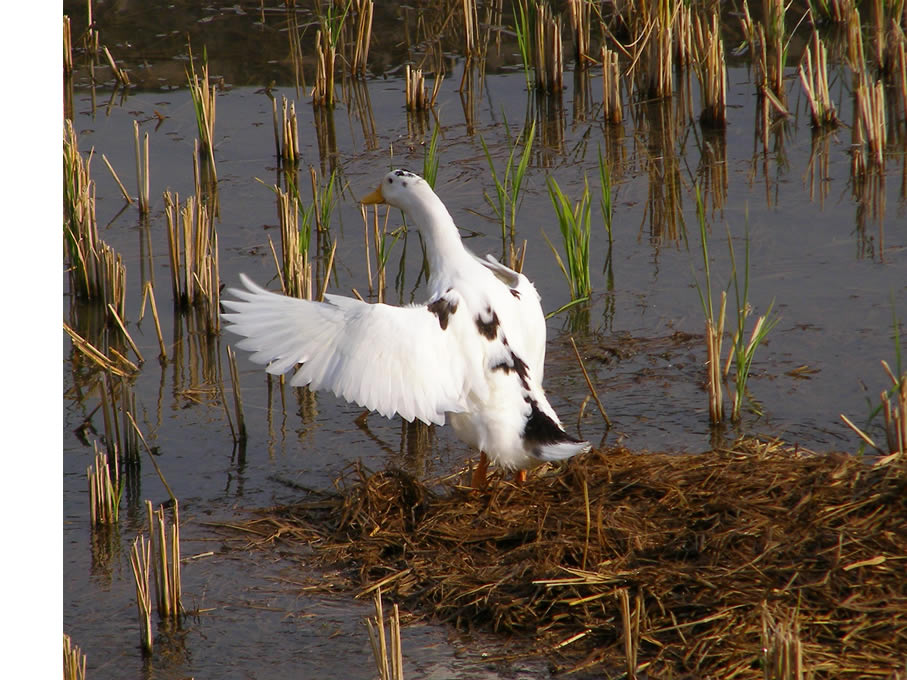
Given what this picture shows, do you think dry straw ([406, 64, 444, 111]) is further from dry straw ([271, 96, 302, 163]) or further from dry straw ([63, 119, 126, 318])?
dry straw ([63, 119, 126, 318])

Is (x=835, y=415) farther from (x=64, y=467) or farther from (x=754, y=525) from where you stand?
(x=64, y=467)

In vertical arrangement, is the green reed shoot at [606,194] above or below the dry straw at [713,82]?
below

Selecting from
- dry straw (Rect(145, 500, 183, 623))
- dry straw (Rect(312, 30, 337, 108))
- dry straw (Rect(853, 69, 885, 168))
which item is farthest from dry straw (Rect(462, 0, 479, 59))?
dry straw (Rect(145, 500, 183, 623))

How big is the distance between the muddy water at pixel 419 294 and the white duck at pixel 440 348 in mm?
703

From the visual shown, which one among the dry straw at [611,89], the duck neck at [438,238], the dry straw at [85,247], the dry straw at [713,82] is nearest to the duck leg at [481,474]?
the duck neck at [438,238]

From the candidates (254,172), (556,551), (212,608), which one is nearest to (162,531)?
(212,608)

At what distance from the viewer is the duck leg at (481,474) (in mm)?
4910

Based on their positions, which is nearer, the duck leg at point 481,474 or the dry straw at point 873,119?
the duck leg at point 481,474

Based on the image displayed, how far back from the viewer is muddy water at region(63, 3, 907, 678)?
172 inches

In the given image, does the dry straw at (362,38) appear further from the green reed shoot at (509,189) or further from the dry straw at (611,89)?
the dry straw at (611,89)

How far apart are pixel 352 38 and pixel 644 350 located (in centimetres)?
600

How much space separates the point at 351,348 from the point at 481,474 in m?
0.84

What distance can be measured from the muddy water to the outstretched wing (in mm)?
729

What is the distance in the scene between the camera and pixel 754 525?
4270 millimetres
